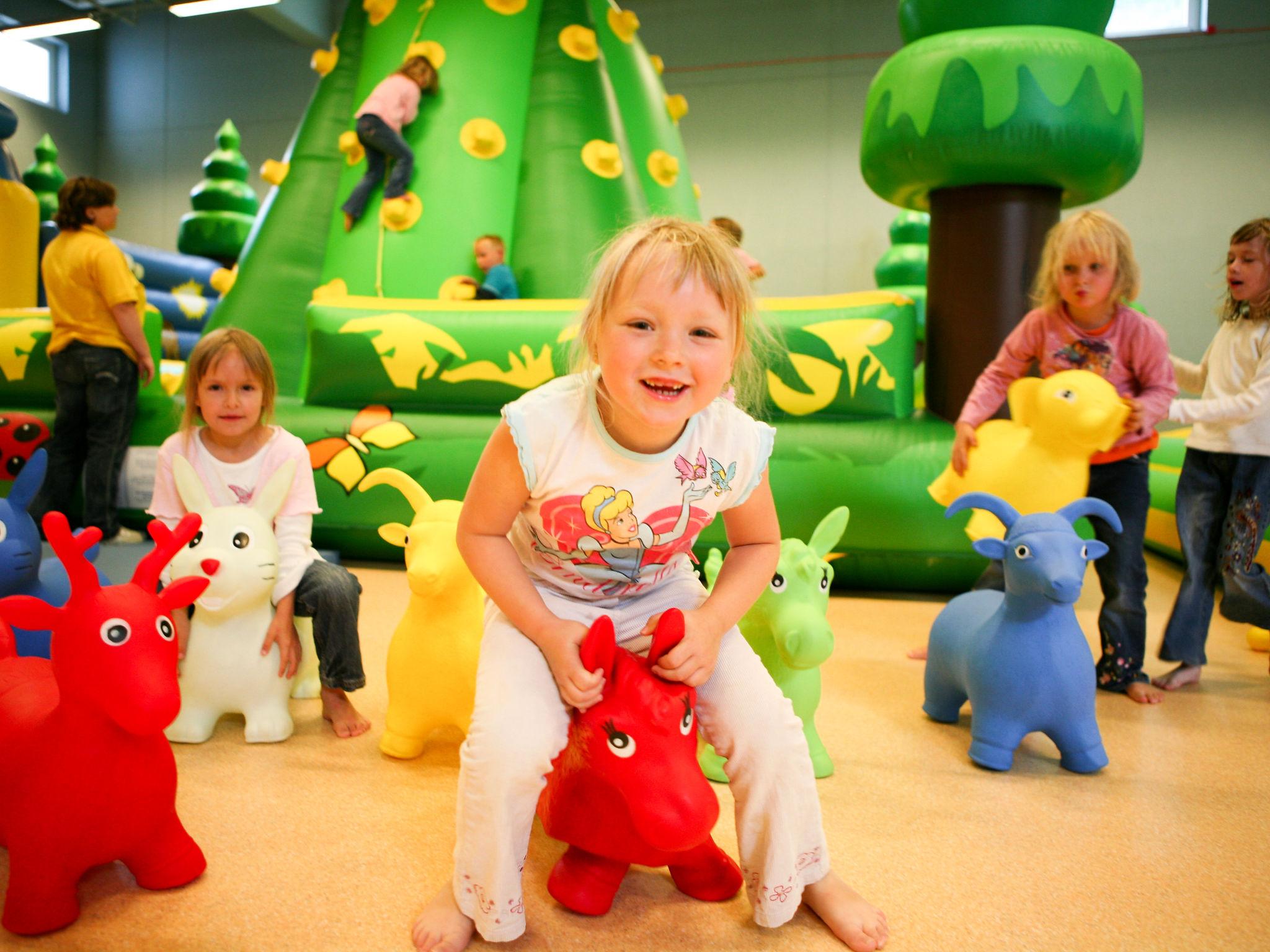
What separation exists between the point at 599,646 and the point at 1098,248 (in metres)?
1.38

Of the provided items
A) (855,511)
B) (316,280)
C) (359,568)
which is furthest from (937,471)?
(316,280)

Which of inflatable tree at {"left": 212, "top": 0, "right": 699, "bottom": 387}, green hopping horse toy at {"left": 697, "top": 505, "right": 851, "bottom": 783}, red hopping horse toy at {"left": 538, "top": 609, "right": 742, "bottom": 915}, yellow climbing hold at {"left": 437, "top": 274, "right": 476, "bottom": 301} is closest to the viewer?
red hopping horse toy at {"left": 538, "top": 609, "right": 742, "bottom": 915}

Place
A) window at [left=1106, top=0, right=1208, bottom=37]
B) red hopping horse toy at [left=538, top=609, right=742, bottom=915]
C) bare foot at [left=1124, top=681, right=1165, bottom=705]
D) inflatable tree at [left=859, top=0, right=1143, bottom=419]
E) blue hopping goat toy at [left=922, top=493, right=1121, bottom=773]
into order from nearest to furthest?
red hopping horse toy at [left=538, top=609, right=742, bottom=915] → blue hopping goat toy at [left=922, top=493, right=1121, bottom=773] → bare foot at [left=1124, top=681, right=1165, bottom=705] → inflatable tree at [left=859, top=0, right=1143, bottom=419] → window at [left=1106, top=0, right=1208, bottom=37]

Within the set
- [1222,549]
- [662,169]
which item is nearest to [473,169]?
[662,169]

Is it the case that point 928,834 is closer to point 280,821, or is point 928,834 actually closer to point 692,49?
point 280,821

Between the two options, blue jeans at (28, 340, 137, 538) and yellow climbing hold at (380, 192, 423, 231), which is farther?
yellow climbing hold at (380, 192, 423, 231)

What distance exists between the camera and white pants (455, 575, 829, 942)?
0.92 metres

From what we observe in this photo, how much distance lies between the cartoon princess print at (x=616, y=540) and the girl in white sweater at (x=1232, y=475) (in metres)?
1.20

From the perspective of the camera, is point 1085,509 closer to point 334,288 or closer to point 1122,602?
point 1122,602

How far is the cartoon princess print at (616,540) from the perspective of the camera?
104 cm

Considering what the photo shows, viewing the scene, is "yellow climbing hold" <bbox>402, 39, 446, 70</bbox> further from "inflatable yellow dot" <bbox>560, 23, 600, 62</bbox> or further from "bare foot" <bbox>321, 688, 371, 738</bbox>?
"bare foot" <bbox>321, 688, 371, 738</bbox>

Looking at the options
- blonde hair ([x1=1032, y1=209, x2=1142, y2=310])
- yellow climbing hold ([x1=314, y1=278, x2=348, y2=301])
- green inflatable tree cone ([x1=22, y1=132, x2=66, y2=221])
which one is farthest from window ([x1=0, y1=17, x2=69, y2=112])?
blonde hair ([x1=1032, y1=209, x2=1142, y2=310])

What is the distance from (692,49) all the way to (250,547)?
265 inches

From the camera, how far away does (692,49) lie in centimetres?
721
